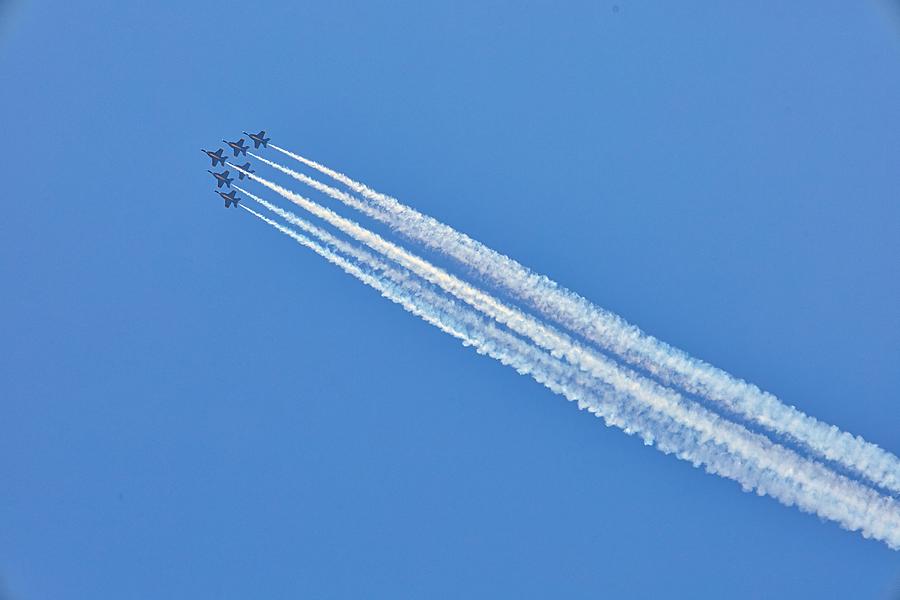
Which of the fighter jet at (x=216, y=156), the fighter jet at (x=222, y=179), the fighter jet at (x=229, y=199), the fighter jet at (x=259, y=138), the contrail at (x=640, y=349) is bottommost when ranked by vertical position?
the fighter jet at (x=229, y=199)

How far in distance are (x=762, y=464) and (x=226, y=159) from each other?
10581 millimetres

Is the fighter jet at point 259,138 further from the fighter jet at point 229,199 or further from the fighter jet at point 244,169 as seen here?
the fighter jet at point 229,199

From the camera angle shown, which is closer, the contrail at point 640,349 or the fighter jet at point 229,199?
the contrail at point 640,349

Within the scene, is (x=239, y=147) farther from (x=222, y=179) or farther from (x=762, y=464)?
(x=762, y=464)

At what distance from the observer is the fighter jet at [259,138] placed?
11.7 metres

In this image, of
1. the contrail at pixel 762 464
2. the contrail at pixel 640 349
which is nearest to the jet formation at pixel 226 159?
the contrail at pixel 640 349

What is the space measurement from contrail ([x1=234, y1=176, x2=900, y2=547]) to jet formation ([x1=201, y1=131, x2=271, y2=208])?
673cm

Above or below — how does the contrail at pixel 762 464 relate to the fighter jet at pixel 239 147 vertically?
below

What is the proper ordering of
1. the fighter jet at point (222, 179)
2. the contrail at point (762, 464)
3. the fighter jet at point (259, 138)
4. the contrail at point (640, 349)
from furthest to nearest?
the fighter jet at point (222, 179)
the fighter jet at point (259, 138)
the contrail at point (640, 349)
the contrail at point (762, 464)

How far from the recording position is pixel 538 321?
1003 centimetres

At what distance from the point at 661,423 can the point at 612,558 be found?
2.84 metres

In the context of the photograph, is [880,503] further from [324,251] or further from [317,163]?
[317,163]

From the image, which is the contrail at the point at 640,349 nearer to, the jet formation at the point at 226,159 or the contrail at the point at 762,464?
the contrail at the point at 762,464

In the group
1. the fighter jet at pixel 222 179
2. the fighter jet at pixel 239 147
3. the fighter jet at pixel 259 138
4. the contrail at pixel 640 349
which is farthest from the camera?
the fighter jet at pixel 222 179
